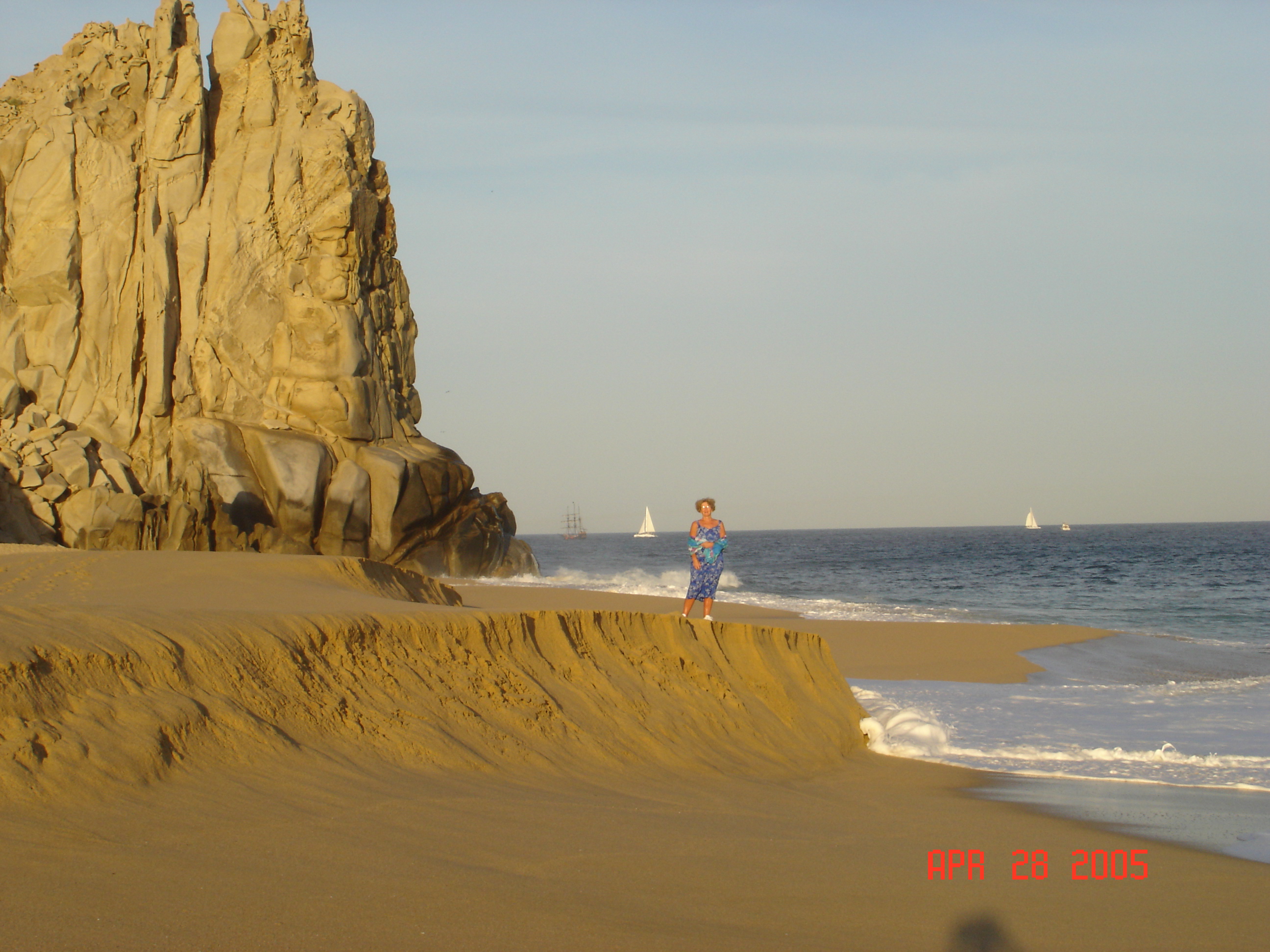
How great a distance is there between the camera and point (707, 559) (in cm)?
1124

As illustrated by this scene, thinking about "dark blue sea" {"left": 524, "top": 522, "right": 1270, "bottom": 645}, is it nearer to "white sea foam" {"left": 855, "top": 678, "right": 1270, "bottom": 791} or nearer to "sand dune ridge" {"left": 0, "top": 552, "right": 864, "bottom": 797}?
"white sea foam" {"left": 855, "top": 678, "right": 1270, "bottom": 791}

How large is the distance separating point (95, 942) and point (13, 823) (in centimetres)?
110

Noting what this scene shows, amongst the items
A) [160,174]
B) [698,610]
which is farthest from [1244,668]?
[160,174]

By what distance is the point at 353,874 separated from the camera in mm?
3828

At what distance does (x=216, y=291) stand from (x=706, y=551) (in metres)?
23.6

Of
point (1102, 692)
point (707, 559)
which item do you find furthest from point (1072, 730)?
point (707, 559)

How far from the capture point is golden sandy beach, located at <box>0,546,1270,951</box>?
11.6 feet

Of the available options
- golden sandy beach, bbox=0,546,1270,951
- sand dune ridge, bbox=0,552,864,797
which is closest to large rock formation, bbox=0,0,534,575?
sand dune ridge, bbox=0,552,864,797

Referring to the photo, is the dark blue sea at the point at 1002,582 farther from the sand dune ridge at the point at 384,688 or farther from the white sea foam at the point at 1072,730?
the sand dune ridge at the point at 384,688

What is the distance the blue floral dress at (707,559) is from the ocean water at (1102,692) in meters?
2.10

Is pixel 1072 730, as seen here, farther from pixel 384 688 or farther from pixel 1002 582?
pixel 1002 582

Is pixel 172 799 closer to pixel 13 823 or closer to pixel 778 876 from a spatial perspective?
pixel 13 823
